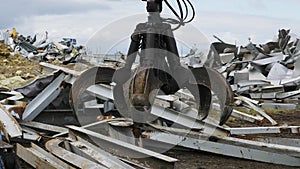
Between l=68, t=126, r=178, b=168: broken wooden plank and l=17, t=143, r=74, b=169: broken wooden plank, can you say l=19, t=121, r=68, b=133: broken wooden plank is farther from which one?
l=17, t=143, r=74, b=169: broken wooden plank

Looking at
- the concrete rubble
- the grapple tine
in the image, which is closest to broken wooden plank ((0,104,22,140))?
the concrete rubble

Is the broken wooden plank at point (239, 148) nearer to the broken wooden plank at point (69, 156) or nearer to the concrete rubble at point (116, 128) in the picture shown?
the concrete rubble at point (116, 128)

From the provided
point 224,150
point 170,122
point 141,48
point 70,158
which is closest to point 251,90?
point 170,122

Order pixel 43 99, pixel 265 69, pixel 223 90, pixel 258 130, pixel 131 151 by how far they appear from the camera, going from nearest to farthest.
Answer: pixel 131 151
pixel 223 90
pixel 258 130
pixel 43 99
pixel 265 69

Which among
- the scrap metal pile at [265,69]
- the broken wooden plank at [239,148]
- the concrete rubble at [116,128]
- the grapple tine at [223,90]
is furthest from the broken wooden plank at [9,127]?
the scrap metal pile at [265,69]

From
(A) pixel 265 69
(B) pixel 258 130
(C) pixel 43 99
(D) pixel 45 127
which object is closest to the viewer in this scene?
(D) pixel 45 127

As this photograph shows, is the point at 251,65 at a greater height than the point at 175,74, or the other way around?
the point at 175,74

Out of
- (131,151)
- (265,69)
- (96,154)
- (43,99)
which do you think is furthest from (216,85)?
(265,69)

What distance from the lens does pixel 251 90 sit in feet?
21.6

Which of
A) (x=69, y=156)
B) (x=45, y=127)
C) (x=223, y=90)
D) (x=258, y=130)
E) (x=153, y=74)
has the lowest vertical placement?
(x=258, y=130)

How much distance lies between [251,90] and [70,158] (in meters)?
4.50

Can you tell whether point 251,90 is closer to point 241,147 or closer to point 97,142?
point 241,147

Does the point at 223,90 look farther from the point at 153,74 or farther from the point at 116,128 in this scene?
the point at 116,128

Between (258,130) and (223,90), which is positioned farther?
(258,130)
